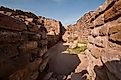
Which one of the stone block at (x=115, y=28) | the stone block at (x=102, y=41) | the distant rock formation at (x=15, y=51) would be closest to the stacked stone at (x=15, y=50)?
the distant rock formation at (x=15, y=51)

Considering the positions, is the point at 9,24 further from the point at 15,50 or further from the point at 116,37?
the point at 116,37

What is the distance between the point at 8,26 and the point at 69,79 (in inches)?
108

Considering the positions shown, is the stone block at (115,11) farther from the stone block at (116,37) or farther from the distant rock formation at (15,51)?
the distant rock formation at (15,51)

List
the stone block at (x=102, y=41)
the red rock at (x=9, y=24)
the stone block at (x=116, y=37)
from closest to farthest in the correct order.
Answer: the stone block at (x=116, y=37), the red rock at (x=9, y=24), the stone block at (x=102, y=41)

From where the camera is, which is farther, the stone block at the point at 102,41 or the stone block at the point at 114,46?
the stone block at the point at 102,41

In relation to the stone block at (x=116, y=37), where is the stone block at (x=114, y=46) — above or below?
below

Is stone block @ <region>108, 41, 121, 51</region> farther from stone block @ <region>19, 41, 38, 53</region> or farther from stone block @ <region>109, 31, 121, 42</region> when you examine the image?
stone block @ <region>19, 41, 38, 53</region>

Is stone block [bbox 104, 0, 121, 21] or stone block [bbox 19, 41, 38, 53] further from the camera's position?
stone block [bbox 19, 41, 38, 53]

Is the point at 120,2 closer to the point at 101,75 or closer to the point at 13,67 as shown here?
the point at 101,75

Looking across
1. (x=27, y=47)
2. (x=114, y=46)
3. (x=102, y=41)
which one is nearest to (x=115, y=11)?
(x=114, y=46)

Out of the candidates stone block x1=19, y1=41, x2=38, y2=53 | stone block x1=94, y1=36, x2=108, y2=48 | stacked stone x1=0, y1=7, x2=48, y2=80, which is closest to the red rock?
stacked stone x1=0, y1=7, x2=48, y2=80

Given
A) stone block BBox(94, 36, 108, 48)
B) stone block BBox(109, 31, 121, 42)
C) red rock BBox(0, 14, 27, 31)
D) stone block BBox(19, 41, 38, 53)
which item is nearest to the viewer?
stone block BBox(109, 31, 121, 42)

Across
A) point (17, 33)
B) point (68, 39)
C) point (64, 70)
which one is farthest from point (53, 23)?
point (17, 33)

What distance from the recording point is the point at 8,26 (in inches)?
101
